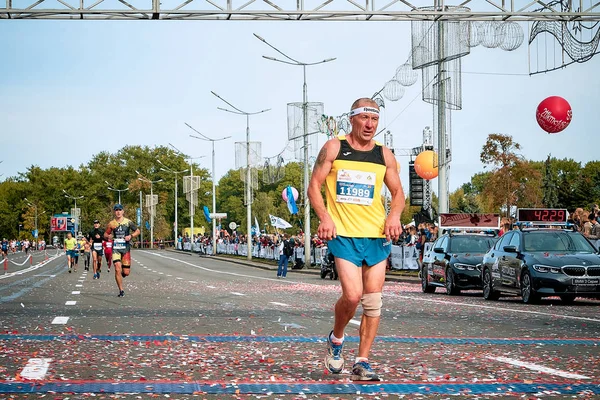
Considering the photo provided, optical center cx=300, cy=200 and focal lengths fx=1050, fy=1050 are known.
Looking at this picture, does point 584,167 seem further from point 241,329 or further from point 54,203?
point 241,329

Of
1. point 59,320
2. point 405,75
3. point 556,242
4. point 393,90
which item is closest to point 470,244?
point 556,242

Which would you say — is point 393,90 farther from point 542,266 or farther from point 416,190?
point 542,266

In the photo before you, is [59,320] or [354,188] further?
[59,320]

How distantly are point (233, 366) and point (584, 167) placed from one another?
468 feet

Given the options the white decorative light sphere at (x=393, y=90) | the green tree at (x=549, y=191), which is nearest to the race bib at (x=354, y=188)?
the white decorative light sphere at (x=393, y=90)

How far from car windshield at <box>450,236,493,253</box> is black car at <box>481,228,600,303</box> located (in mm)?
2978

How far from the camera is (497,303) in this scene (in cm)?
2144

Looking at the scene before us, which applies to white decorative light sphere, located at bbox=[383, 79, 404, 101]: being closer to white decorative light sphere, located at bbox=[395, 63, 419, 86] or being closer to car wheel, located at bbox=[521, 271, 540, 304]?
white decorative light sphere, located at bbox=[395, 63, 419, 86]

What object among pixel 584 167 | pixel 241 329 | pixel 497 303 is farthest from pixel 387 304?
pixel 584 167

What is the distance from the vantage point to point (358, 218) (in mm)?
8664

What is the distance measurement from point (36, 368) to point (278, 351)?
102 inches

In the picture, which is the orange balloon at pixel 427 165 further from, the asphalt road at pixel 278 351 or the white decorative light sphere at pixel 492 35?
the asphalt road at pixel 278 351

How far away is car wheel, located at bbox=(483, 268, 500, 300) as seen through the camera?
22977 mm

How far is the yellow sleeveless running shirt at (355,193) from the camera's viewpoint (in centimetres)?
864
